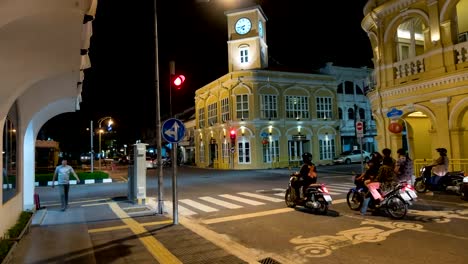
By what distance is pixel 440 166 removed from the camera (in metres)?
12.2

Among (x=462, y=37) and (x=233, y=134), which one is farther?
(x=233, y=134)

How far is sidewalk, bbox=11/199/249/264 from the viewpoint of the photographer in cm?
637

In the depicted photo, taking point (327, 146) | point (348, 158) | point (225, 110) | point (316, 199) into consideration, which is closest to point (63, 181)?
point (316, 199)

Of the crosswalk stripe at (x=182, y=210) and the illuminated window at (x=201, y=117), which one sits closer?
the crosswalk stripe at (x=182, y=210)

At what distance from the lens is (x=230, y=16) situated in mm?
36938

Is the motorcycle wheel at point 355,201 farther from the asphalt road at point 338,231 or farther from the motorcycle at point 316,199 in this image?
the motorcycle at point 316,199

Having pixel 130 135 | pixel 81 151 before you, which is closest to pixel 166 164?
pixel 81 151

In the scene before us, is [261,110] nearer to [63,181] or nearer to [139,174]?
[139,174]

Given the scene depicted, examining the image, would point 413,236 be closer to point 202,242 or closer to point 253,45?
point 202,242

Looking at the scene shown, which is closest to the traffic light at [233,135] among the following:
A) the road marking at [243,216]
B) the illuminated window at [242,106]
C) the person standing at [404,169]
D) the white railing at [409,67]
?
the illuminated window at [242,106]

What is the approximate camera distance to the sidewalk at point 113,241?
6.37m

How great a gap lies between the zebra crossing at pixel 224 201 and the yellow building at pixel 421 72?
4452 millimetres

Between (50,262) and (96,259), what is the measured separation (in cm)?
75

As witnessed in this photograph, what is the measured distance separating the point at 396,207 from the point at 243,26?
3067 cm
